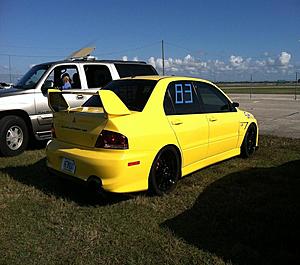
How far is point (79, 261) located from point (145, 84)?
252cm

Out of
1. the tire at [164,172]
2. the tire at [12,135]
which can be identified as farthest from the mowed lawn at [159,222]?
the tire at [12,135]

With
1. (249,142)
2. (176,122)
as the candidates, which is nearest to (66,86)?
(176,122)

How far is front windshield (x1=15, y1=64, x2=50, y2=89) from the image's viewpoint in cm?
757

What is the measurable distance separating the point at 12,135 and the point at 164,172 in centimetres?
386

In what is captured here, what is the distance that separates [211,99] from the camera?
5.56m

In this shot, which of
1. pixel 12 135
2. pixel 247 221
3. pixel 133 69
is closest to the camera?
pixel 247 221

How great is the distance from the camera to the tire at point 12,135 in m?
6.85

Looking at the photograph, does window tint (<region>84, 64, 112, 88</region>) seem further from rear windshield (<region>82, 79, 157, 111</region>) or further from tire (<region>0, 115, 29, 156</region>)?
rear windshield (<region>82, 79, 157, 111</region>)

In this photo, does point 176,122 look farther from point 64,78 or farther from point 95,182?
point 64,78

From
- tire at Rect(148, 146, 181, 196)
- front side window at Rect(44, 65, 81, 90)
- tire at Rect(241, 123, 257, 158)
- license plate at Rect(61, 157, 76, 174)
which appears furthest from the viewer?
front side window at Rect(44, 65, 81, 90)

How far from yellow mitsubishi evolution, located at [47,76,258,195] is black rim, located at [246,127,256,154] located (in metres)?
1.04

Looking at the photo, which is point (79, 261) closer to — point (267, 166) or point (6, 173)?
point (6, 173)

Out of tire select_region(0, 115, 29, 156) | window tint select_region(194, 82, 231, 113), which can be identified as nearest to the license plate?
window tint select_region(194, 82, 231, 113)

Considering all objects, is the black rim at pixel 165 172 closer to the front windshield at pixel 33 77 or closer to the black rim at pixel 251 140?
the black rim at pixel 251 140
